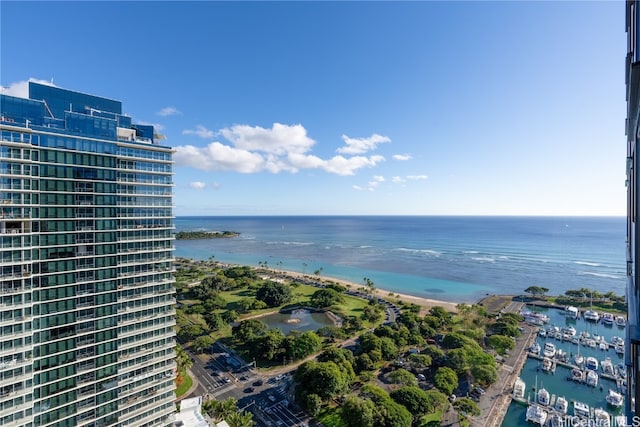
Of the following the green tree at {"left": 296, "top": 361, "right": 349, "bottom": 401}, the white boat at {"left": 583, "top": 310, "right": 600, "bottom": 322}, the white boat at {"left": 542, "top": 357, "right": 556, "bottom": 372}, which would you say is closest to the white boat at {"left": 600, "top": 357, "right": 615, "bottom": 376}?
the white boat at {"left": 542, "top": 357, "right": 556, "bottom": 372}

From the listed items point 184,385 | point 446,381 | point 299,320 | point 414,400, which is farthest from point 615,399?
point 184,385

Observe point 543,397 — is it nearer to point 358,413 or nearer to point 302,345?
point 358,413

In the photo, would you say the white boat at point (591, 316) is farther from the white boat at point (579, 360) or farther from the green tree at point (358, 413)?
the green tree at point (358, 413)

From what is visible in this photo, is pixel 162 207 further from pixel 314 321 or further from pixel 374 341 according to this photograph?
pixel 314 321

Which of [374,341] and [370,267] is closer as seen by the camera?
[374,341]

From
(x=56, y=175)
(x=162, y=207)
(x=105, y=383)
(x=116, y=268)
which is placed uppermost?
(x=56, y=175)

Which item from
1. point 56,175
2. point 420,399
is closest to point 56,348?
point 56,175

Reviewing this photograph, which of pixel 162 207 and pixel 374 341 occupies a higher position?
→ pixel 162 207
